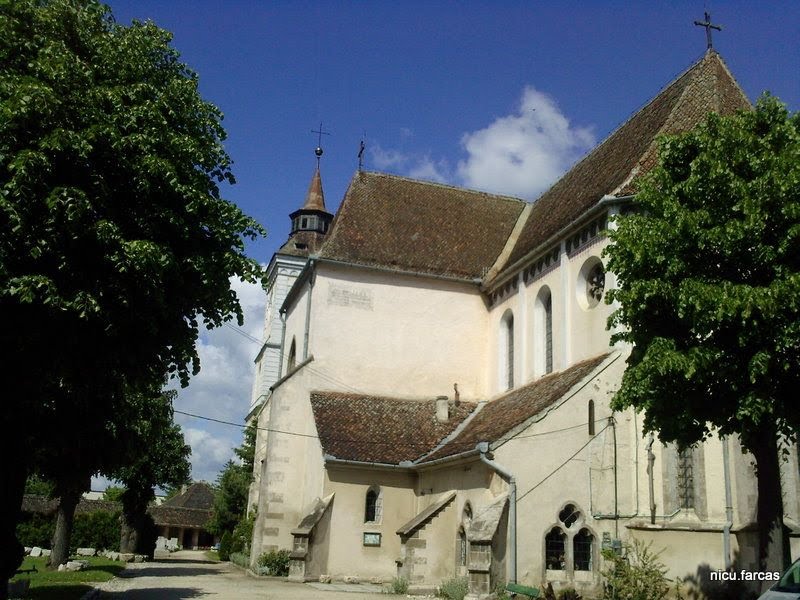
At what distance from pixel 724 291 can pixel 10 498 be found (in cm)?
1158

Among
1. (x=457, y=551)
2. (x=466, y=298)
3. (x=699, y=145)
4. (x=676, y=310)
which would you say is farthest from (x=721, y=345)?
(x=466, y=298)

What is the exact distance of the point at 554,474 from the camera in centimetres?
1897

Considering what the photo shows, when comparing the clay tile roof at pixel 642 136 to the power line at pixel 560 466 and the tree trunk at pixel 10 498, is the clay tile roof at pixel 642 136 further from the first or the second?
the tree trunk at pixel 10 498

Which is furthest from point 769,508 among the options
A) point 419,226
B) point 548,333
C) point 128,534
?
point 128,534

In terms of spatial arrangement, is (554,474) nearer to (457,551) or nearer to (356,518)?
(457,551)

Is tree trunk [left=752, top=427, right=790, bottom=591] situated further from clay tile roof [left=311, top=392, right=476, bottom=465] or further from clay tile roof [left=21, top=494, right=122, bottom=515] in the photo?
clay tile roof [left=21, top=494, right=122, bottom=515]

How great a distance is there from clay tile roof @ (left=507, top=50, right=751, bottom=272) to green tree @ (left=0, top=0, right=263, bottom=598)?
40.6ft

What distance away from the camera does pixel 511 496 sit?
18.5m

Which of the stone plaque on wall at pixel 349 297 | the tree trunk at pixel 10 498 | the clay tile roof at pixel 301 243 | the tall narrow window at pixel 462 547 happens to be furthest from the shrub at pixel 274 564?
the clay tile roof at pixel 301 243

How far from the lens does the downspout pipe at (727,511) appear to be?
16.9m

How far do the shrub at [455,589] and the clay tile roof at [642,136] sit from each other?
10.7 metres

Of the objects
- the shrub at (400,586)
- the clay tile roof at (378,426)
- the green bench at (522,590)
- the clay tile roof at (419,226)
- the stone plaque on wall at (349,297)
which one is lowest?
the shrub at (400,586)

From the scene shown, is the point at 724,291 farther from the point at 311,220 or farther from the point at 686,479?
the point at 311,220

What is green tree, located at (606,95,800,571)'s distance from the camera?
11.9m
